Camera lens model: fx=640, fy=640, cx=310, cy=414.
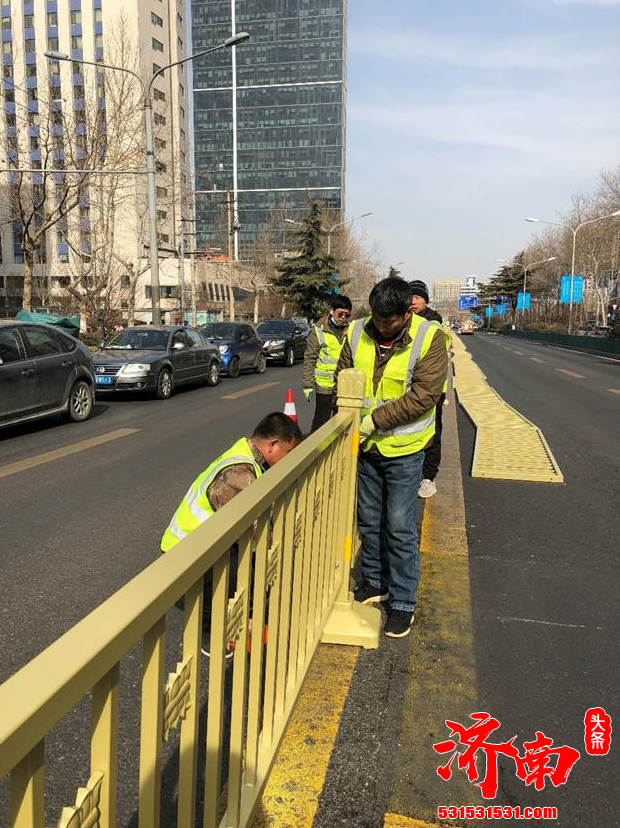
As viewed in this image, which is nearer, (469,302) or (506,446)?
(506,446)

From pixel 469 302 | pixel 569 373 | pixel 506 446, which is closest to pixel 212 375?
pixel 506 446

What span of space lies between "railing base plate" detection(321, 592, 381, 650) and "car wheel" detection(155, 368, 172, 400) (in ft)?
34.5

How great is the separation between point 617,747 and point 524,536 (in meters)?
2.47

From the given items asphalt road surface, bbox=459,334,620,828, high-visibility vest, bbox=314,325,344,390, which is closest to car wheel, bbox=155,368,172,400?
high-visibility vest, bbox=314,325,344,390

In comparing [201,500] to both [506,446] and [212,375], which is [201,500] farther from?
[212,375]

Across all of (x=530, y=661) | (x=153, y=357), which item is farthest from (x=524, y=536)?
(x=153, y=357)

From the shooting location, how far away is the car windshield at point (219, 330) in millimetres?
19000

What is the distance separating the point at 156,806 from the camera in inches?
47.3

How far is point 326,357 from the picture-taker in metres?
6.49

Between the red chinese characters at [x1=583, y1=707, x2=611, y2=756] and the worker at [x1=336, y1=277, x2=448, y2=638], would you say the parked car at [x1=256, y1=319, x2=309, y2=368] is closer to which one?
the worker at [x1=336, y1=277, x2=448, y2=638]

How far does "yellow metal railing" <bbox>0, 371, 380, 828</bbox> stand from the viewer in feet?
2.83

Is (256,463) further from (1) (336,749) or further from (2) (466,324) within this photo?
(2) (466,324)

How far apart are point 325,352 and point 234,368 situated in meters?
12.0

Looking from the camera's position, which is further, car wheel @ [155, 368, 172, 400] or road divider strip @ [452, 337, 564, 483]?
car wheel @ [155, 368, 172, 400]
